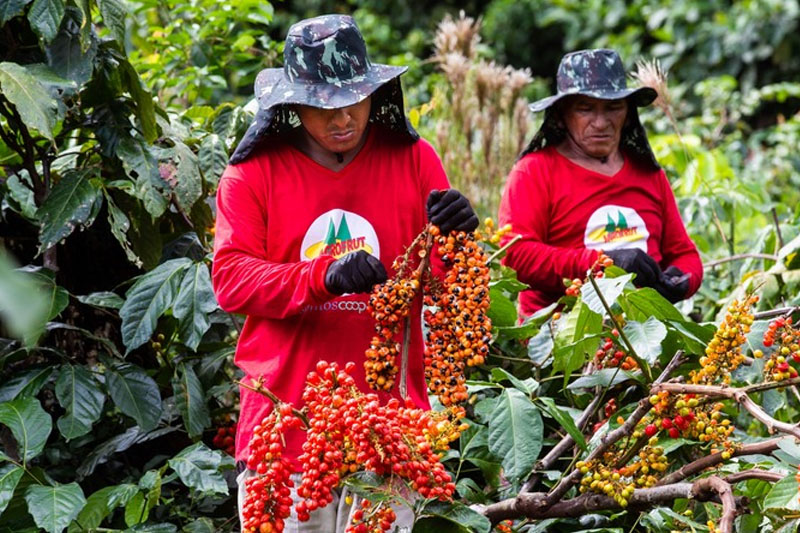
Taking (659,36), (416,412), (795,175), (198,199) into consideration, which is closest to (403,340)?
(416,412)

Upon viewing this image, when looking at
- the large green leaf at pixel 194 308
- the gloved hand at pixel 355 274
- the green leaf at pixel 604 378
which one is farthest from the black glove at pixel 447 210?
the large green leaf at pixel 194 308

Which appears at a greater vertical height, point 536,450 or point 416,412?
point 416,412

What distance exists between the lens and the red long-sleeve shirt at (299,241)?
239cm

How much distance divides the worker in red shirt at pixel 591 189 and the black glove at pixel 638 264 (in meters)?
0.14

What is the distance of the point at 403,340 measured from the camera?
228cm

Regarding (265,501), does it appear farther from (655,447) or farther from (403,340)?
(655,447)

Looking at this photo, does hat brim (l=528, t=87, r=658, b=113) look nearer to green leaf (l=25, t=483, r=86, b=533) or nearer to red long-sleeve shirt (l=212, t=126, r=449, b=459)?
red long-sleeve shirt (l=212, t=126, r=449, b=459)

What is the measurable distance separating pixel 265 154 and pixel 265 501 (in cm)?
86

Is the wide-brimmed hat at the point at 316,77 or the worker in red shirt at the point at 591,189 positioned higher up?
the wide-brimmed hat at the point at 316,77

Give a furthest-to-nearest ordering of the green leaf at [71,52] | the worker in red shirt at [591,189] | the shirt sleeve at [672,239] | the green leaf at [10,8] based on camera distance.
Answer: the shirt sleeve at [672,239] → the worker in red shirt at [591,189] → the green leaf at [71,52] → the green leaf at [10,8]

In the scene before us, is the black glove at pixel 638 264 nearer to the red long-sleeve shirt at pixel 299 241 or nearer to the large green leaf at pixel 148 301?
the red long-sleeve shirt at pixel 299 241

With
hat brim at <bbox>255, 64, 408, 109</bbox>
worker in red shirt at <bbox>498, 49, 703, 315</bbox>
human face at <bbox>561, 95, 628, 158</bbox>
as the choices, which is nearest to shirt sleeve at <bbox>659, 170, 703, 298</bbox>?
worker in red shirt at <bbox>498, 49, 703, 315</bbox>

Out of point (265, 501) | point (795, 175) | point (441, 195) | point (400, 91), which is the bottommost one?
point (795, 175)

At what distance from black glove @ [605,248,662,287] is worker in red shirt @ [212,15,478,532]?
0.82 m
